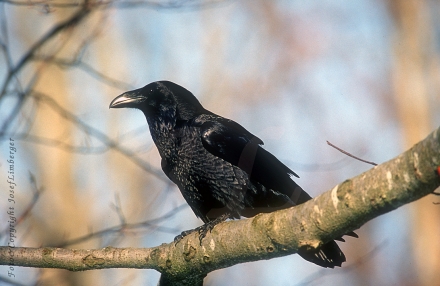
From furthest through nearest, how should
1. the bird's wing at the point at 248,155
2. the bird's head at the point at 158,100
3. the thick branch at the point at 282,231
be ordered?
1. the bird's head at the point at 158,100
2. the bird's wing at the point at 248,155
3. the thick branch at the point at 282,231

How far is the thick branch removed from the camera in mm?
1952

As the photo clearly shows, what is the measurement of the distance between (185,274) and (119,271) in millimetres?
3638

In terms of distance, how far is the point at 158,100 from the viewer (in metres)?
4.52

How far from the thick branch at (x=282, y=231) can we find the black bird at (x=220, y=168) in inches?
26.7

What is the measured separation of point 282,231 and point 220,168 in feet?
4.71

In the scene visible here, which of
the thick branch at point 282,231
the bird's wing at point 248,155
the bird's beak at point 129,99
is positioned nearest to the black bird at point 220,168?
the bird's wing at point 248,155

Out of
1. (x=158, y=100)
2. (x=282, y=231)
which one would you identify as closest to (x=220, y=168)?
(x=158, y=100)

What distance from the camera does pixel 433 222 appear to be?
8.43 m

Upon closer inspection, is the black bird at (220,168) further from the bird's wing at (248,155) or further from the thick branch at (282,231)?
the thick branch at (282,231)

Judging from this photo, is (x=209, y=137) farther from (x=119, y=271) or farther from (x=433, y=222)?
(x=433, y=222)

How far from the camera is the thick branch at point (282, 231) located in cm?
195

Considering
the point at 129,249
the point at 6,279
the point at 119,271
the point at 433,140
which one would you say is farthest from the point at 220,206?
the point at 119,271

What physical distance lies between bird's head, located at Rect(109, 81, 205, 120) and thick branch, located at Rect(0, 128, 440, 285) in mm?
1405

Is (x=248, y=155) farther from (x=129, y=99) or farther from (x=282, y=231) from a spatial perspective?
(x=282, y=231)
